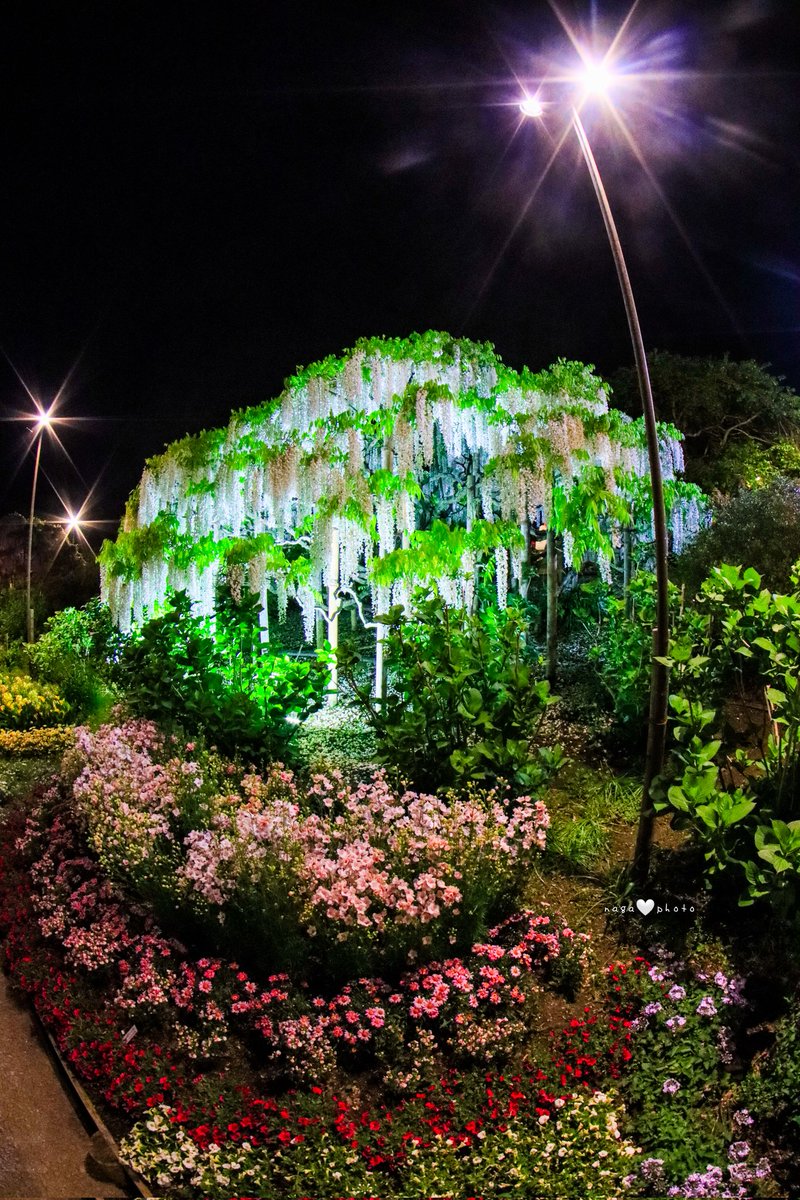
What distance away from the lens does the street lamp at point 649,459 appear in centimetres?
504

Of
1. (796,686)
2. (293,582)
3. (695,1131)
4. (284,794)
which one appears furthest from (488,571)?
(695,1131)

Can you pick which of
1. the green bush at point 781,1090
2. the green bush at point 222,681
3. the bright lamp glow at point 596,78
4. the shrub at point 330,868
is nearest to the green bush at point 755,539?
the green bush at point 222,681

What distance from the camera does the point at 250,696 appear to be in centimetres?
836

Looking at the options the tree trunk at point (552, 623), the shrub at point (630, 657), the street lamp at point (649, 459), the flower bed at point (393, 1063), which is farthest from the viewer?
the tree trunk at point (552, 623)

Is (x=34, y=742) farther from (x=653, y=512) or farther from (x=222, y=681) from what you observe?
(x=653, y=512)

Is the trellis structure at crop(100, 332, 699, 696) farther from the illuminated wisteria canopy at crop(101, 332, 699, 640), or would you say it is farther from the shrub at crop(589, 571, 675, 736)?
the shrub at crop(589, 571, 675, 736)

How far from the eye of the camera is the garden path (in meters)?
4.04

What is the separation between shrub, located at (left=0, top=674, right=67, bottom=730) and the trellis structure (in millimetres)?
2303

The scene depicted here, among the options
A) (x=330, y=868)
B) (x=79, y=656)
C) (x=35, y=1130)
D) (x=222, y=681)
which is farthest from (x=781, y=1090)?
(x=79, y=656)

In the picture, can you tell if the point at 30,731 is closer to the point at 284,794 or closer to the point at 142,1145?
the point at 284,794

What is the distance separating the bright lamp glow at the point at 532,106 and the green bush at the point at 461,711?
3.78 meters

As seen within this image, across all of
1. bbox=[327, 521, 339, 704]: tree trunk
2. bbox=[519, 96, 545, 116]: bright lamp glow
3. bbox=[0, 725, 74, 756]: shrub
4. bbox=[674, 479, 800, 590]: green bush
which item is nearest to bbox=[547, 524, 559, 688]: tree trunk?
bbox=[674, 479, 800, 590]: green bush

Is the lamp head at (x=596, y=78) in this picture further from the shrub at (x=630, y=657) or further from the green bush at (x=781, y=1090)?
the green bush at (x=781, y=1090)

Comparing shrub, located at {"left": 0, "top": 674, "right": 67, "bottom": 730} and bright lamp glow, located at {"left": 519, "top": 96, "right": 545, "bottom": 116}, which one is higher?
bright lamp glow, located at {"left": 519, "top": 96, "right": 545, "bottom": 116}
